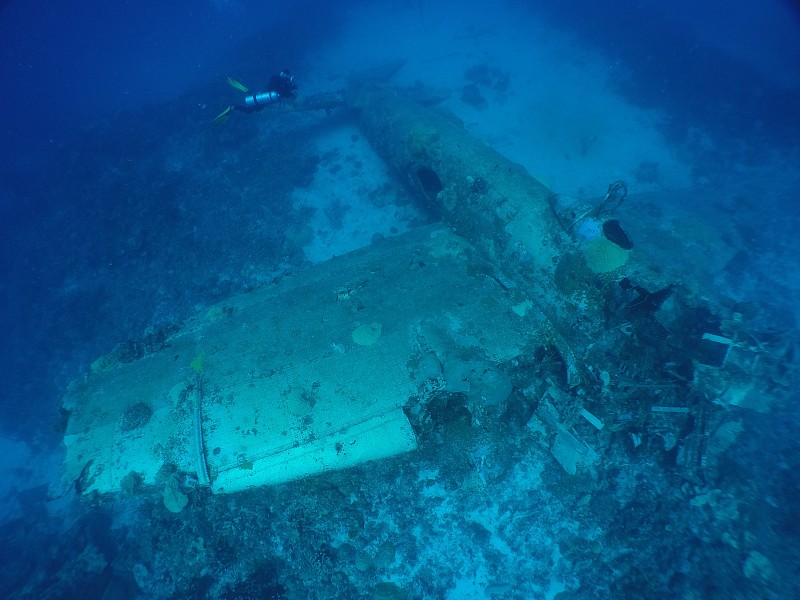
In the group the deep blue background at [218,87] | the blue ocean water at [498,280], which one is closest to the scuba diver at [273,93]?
the blue ocean water at [498,280]

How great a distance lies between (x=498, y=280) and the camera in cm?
475

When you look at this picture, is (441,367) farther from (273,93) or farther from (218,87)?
(218,87)

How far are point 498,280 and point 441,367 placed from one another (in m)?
1.56

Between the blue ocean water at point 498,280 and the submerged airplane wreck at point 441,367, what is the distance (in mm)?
79

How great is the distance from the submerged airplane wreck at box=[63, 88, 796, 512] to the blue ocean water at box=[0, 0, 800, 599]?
0.08m

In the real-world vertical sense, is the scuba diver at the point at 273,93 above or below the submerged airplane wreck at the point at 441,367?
above

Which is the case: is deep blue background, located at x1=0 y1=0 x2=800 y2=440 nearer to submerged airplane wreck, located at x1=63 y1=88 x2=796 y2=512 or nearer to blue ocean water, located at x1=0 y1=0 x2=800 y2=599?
blue ocean water, located at x1=0 y1=0 x2=800 y2=599

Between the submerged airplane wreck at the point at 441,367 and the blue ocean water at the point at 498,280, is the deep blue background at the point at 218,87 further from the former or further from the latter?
the submerged airplane wreck at the point at 441,367

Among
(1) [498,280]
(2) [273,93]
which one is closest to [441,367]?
(1) [498,280]

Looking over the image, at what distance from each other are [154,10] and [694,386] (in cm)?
6603

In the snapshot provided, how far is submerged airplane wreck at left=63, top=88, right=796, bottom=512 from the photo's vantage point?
3.76m

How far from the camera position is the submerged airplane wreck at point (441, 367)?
376 cm

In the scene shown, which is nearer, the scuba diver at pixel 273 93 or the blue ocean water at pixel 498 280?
the blue ocean water at pixel 498 280

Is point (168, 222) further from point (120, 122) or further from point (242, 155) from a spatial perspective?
point (120, 122)
